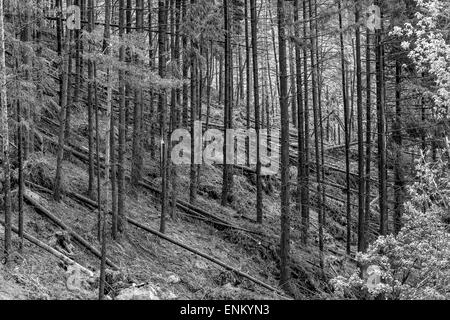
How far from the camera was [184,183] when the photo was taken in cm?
2133

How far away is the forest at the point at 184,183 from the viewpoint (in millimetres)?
11125

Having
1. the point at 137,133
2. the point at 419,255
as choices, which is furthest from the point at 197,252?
the point at 419,255

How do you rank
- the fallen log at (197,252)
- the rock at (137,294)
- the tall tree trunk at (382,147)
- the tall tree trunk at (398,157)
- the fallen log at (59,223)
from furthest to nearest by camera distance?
the tall tree trunk at (398,157), the tall tree trunk at (382,147), the fallen log at (197,252), the fallen log at (59,223), the rock at (137,294)

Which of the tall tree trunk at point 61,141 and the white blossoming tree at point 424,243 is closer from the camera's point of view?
the white blossoming tree at point 424,243

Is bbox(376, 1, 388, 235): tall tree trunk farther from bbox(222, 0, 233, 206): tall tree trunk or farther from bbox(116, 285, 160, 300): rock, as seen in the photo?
bbox(116, 285, 160, 300): rock

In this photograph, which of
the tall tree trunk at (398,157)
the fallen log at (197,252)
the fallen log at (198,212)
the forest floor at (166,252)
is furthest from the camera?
the fallen log at (198,212)

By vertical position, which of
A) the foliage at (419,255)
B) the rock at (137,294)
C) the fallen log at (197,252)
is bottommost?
the fallen log at (197,252)

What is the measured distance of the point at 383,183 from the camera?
56.8 feet

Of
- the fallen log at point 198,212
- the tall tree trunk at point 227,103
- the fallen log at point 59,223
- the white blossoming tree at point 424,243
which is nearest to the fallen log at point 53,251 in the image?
the fallen log at point 59,223

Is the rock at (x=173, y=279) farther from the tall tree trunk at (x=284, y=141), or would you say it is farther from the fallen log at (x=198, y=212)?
the fallen log at (x=198, y=212)

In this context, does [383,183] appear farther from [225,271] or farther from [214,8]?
[214,8]

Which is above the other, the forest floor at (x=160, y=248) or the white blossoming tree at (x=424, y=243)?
the white blossoming tree at (x=424, y=243)

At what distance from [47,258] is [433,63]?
964cm

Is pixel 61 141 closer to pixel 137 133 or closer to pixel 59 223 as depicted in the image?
pixel 59 223
